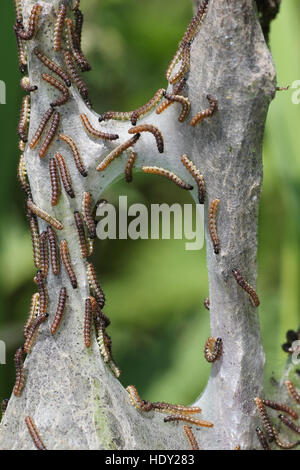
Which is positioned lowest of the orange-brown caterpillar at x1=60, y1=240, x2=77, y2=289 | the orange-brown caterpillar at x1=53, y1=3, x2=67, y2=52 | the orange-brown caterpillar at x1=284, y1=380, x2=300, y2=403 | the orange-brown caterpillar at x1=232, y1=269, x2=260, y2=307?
the orange-brown caterpillar at x1=284, y1=380, x2=300, y2=403

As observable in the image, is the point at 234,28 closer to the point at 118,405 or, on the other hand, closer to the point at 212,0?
the point at 212,0

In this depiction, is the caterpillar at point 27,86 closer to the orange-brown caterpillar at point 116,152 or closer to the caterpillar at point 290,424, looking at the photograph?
the orange-brown caterpillar at point 116,152

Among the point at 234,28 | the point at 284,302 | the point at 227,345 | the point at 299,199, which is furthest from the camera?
the point at 284,302

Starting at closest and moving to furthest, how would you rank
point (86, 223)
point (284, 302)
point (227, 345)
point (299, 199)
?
point (86, 223)
point (227, 345)
point (299, 199)
point (284, 302)

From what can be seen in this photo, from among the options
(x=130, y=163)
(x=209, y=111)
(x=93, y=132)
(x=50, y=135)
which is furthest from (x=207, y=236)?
(x=50, y=135)

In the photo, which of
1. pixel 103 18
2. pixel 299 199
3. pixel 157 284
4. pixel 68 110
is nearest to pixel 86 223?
pixel 68 110

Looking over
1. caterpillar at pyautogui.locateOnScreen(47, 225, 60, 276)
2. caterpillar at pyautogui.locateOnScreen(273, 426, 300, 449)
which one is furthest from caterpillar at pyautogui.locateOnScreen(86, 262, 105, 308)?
caterpillar at pyautogui.locateOnScreen(273, 426, 300, 449)

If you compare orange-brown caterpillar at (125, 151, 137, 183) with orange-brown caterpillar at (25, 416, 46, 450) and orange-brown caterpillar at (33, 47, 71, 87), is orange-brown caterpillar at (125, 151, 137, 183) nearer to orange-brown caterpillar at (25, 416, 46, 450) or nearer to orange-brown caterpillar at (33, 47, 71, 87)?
orange-brown caterpillar at (33, 47, 71, 87)

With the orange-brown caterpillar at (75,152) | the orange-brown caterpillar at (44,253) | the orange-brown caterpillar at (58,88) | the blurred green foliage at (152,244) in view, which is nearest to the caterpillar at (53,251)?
the orange-brown caterpillar at (44,253)
